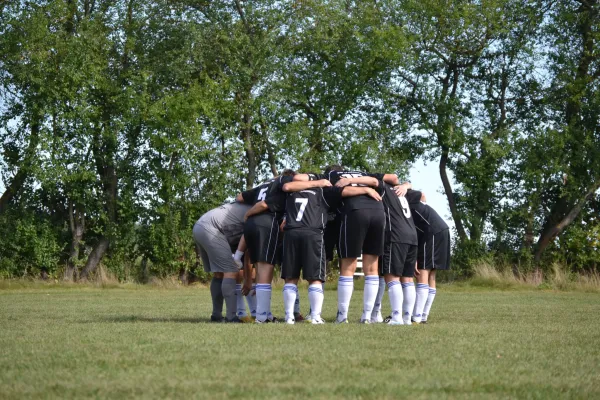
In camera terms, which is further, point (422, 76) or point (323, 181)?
point (422, 76)

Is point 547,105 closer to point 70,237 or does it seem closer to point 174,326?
point 70,237

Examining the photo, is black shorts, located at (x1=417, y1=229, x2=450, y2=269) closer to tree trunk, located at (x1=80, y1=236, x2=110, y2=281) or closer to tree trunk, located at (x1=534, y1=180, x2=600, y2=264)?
tree trunk, located at (x1=534, y1=180, x2=600, y2=264)

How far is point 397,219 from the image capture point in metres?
12.0

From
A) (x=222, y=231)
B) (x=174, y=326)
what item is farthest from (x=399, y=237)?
(x=174, y=326)

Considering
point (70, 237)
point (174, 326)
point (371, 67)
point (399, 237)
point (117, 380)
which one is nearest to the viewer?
point (117, 380)

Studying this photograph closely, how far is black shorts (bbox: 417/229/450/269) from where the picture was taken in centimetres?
1256

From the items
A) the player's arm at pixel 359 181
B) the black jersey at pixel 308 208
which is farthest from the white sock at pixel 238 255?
the player's arm at pixel 359 181

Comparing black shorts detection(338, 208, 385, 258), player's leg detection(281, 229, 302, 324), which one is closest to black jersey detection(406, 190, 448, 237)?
black shorts detection(338, 208, 385, 258)

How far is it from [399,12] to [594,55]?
22.8ft

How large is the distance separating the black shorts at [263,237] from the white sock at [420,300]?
2.05m

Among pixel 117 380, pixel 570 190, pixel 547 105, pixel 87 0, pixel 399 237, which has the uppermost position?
pixel 87 0

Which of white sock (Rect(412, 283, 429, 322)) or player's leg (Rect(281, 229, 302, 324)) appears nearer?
player's leg (Rect(281, 229, 302, 324))

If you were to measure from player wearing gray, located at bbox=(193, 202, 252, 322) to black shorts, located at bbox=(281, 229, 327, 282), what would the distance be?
101 centimetres

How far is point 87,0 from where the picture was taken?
32844mm
